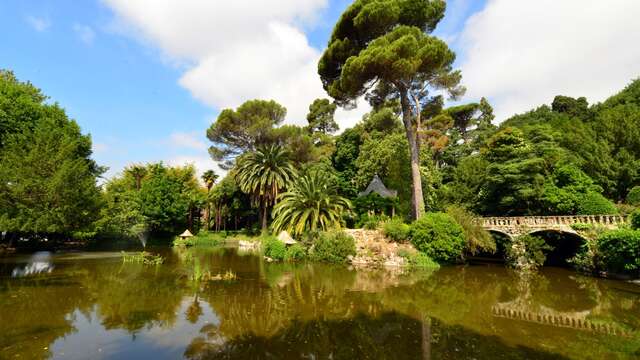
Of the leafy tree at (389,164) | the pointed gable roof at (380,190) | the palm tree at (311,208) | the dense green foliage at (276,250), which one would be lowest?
the dense green foliage at (276,250)

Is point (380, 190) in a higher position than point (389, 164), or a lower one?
lower

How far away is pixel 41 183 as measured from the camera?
23875 mm

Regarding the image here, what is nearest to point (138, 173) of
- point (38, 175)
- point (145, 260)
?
point (38, 175)

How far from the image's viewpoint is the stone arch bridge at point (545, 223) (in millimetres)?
20062

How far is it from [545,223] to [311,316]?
701 inches

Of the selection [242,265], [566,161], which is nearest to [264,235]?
[242,265]

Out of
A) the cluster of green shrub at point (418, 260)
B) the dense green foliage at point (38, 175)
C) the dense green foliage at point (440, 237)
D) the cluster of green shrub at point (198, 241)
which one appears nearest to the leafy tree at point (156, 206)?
the cluster of green shrub at point (198, 241)

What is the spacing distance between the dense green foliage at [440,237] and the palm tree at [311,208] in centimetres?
594

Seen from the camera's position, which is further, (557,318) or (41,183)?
(41,183)

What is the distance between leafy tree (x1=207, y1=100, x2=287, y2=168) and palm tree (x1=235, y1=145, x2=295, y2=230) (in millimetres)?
4312

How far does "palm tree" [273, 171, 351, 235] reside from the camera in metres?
26.0

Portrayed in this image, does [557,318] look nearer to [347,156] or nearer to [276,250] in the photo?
[276,250]

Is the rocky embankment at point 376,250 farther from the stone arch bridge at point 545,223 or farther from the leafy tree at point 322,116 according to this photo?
the leafy tree at point 322,116

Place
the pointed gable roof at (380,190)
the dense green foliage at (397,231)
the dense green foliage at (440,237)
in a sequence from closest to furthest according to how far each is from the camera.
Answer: the dense green foliage at (440,237) → the dense green foliage at (397,231) → the pointed gable roof at (380,190)
